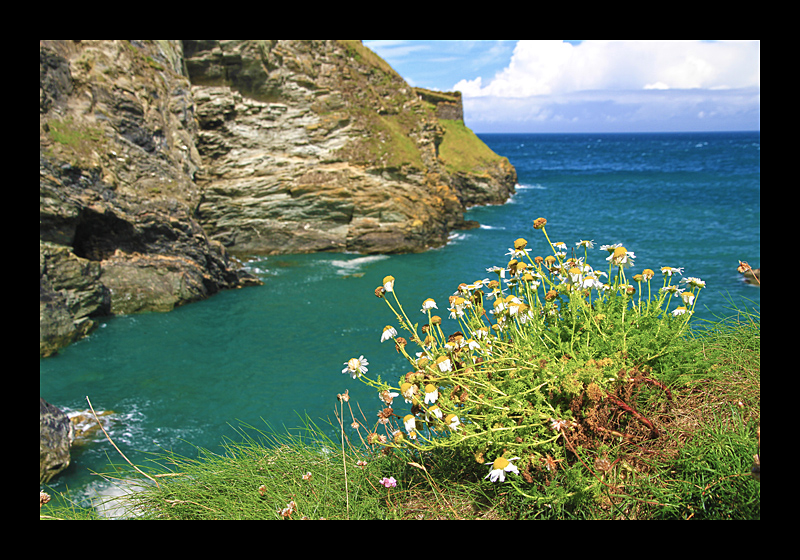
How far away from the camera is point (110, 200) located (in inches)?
658

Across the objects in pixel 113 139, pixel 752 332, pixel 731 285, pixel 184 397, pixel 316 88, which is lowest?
pixel 184 397

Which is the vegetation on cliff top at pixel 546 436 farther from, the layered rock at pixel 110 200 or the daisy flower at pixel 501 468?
the layered rock at pixel 110 200

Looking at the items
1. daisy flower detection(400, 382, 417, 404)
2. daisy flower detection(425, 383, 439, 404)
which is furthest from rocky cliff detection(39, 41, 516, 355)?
daisy flower detection(425, 383, 439, 404)

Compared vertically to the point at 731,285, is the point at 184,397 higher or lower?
lower

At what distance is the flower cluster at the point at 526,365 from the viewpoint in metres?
2.91

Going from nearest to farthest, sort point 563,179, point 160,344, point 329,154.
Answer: point 160,344
point 329,154
point 563,179

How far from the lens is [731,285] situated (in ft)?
57.2

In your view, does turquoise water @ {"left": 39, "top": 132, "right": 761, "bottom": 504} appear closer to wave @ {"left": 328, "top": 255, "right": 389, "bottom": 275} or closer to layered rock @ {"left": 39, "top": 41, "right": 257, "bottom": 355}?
wave @ {"left": 328, "top": 255, "right": 389, "bottom": 275}

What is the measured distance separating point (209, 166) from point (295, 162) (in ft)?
13.2

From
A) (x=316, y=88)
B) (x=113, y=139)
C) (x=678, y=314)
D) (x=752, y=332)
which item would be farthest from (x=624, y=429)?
(x=316, y=88)

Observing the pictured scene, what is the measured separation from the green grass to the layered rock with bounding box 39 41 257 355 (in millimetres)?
11350

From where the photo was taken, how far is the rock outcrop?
7.48m

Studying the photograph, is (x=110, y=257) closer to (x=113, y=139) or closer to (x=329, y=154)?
(x=113, y=139)

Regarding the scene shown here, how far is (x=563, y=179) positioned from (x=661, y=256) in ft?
156
